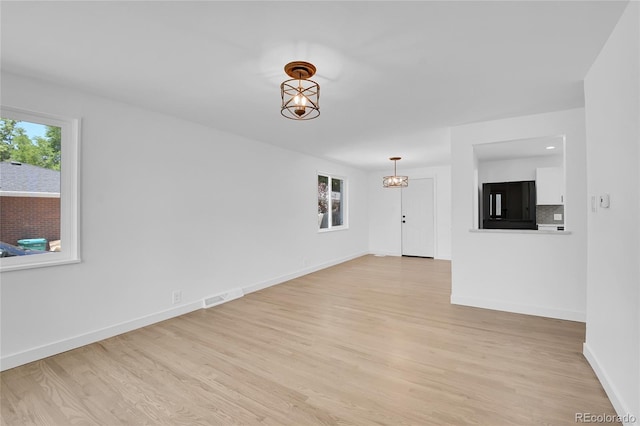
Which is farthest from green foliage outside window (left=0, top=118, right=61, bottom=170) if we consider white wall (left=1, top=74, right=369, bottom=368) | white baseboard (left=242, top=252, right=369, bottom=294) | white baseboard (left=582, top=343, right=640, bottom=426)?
white baseboard (left=582, top=343, right=640, bottom=426)

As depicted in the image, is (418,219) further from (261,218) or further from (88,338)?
(88,338)

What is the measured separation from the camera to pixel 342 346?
2730 millimetres

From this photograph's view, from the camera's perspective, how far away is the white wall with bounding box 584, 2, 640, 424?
1.59 m

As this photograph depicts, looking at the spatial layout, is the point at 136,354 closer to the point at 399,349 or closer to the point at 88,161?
the point at 88,161

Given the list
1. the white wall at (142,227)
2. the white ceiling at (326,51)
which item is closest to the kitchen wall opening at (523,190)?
the white ceiling at (326,51)

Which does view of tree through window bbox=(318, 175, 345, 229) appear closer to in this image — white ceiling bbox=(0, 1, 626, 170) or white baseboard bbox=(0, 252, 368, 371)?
white ceiling bbox=(0, 1, 626, 170)

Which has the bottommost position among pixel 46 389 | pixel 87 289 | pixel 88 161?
pixel 46 389

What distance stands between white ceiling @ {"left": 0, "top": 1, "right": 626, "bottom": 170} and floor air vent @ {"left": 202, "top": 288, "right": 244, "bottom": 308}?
7.75ft

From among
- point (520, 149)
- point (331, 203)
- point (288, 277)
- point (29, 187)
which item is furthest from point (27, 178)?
point (520, 149)

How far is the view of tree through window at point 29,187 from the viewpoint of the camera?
7.98 ft

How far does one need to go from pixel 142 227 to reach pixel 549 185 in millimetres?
6343

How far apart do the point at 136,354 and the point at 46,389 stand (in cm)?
59

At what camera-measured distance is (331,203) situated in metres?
6.91

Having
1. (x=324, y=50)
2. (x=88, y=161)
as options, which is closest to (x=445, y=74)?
(x=324, y=50)
